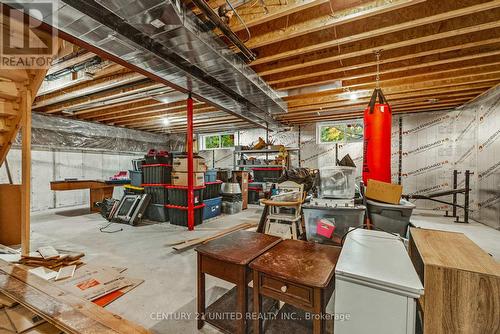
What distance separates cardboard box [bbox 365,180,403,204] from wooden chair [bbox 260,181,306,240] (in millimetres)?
837

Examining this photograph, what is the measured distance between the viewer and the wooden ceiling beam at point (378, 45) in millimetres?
2543

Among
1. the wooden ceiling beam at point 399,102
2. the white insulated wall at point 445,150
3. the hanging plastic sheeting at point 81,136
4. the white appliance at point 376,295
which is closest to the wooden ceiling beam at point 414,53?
the wooden ceiling beam at point 399,102

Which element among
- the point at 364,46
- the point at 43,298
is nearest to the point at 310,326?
the point at 43,298

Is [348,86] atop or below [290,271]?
atop

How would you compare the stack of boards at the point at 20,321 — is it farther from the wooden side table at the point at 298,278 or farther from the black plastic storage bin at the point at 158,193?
the black plastic storage bin at the point at 158,193

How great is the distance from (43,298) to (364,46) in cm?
441

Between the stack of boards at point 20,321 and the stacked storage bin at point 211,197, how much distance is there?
326 cm

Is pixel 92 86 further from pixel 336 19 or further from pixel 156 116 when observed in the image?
pixel 336 19

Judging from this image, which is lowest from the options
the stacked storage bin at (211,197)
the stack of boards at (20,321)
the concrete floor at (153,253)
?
the concrete floor at (153,253)

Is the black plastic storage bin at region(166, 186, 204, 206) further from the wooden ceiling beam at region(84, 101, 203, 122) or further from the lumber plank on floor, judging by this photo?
the lumber plank on floor

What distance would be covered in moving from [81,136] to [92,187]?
2.48m

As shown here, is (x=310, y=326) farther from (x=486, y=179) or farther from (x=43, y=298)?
(x=486, y=179)

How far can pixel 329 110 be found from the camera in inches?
239

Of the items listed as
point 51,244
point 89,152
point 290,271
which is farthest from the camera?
point 89,152
